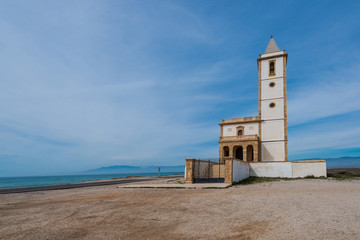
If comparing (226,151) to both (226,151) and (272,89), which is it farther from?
(272,89)

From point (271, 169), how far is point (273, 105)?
941 centimetres

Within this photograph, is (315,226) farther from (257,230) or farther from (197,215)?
(197,215)

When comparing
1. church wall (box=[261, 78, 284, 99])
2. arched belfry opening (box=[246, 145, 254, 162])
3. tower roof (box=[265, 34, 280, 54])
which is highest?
tower roof (box=[265, 34, 280, 54])

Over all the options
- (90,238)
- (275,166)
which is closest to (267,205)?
(90,238)

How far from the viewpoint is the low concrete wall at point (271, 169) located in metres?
25.5

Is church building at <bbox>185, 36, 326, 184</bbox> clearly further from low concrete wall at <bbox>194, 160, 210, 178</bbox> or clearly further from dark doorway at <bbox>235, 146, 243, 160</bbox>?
low concrete wall at <bbox>194, 160, 210, 178</bbox>

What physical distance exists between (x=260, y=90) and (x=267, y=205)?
26465 millimetres

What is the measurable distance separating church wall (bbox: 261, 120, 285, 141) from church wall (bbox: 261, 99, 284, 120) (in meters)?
0.75

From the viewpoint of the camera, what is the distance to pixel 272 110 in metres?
31.4

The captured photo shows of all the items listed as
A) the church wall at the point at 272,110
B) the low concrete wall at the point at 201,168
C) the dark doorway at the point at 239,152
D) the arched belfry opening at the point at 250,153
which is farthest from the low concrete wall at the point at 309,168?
the low concrete wall at the point at 201,168

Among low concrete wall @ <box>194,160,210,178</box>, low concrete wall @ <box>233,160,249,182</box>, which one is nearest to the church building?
low concrete wall @ <box>233,160,249,182</box>

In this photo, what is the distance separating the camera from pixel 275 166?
85.2ft

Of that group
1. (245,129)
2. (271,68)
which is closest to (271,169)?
(245,129)

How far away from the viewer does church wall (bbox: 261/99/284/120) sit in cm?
3084
